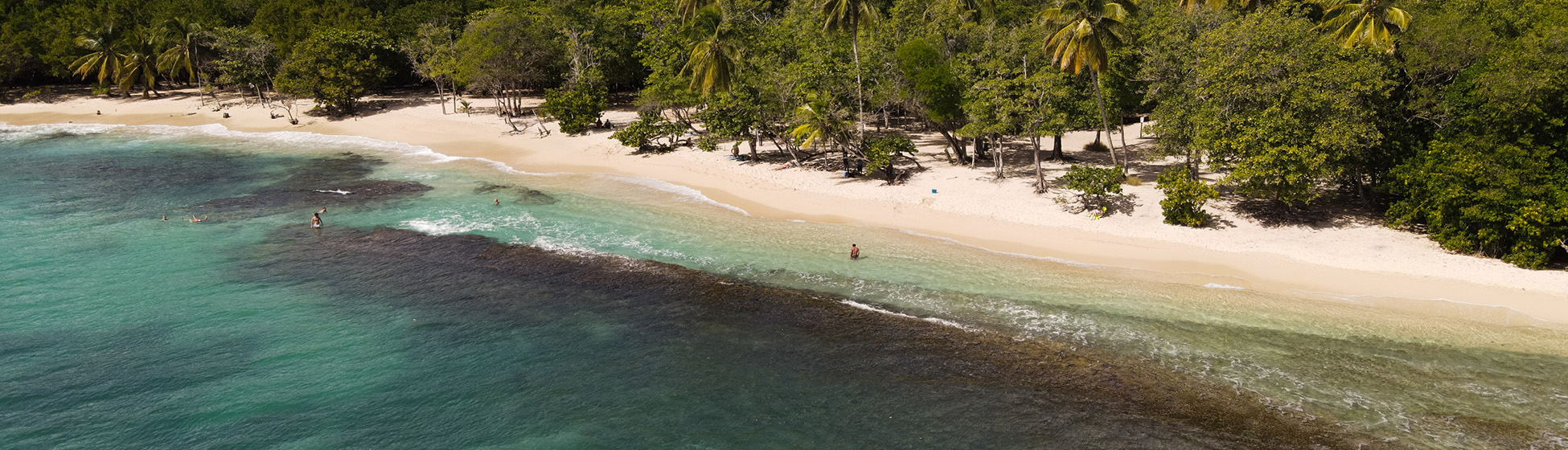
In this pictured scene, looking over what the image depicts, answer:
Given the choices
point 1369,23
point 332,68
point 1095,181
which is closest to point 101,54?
point 332,68

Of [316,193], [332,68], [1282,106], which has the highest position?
[332,68]

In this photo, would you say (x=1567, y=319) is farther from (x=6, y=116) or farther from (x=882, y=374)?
(x=6, y=116)

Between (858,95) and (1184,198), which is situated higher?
(858,95)

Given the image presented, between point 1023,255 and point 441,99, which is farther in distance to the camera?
point 441,99

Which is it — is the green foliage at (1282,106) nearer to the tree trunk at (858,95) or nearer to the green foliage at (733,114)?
the tree trunk at (858,95)

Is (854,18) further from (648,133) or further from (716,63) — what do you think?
(648,133)

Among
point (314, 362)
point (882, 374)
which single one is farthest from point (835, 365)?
point (314, 362)
